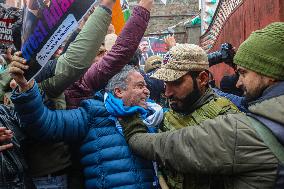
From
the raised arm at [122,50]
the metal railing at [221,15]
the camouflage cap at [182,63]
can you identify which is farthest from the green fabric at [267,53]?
the metal railing at [221,15]

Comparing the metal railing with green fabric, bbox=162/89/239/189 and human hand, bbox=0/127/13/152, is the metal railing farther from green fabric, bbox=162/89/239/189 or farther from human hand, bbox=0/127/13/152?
human hand, bbox=0/127/13/152

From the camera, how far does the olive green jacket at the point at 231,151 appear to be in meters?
1.75

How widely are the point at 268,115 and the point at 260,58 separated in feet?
1.18

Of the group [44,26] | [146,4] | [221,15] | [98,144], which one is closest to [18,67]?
[44,26]

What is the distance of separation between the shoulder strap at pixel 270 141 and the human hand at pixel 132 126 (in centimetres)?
86

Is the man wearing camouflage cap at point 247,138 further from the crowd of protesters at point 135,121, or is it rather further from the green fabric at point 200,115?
the green fabric at point 200,115

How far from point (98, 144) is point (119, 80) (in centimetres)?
52

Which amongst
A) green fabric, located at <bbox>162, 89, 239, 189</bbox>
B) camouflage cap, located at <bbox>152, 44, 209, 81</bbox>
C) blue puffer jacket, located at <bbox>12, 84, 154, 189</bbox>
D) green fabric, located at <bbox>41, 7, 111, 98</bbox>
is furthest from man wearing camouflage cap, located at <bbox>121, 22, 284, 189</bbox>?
green fabric, located at <bbox>41, 7, 111, 98</bbox>

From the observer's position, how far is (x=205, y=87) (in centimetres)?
259

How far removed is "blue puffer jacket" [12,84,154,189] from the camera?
2447 millimetres

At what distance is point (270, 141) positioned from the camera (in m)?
1.73

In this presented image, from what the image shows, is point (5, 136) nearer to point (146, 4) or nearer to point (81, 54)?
point (81, 54)

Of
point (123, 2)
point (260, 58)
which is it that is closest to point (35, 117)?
point (260, 58)

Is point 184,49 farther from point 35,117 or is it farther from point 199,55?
point 35,117
